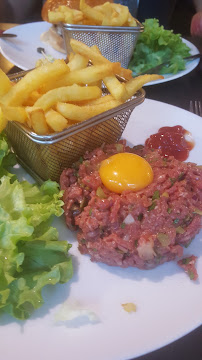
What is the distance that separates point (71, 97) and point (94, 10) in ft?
7.11

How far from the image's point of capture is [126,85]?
2.56m

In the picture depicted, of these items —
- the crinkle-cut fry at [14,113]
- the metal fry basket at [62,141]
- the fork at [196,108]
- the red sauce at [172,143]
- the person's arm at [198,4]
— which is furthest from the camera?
the person's arm at [198,4]

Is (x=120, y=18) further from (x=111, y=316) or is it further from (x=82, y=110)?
(x=111, y=316)

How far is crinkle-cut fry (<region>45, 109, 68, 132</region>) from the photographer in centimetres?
222

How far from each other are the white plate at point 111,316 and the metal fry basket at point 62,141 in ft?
1.92

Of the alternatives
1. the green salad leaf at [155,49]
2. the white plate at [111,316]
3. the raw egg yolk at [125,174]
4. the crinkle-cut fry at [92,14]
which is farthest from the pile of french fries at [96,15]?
the white plate at [111,316]

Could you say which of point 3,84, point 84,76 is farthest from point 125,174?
point 3,84

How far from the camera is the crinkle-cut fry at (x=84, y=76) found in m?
2.41

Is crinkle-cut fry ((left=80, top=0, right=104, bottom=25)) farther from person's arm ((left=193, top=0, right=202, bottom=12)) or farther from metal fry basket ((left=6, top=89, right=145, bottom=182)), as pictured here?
person's arm ((left=193, top=0, right=202, bottom=12))

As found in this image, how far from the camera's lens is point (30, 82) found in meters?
2.27

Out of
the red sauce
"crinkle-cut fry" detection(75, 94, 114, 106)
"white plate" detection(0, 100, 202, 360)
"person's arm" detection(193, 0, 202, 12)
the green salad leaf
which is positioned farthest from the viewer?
"person's arm" detection(193, 0, 202, 12)

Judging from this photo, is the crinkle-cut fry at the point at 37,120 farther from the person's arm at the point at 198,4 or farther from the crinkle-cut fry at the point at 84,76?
the person's arm at the point at 198,4

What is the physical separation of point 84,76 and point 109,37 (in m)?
2.13

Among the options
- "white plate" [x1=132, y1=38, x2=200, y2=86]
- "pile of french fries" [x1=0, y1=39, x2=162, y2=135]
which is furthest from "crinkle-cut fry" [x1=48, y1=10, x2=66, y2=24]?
"pile of french fries" [x1=0, y1=39, x2=162, y2=135]
